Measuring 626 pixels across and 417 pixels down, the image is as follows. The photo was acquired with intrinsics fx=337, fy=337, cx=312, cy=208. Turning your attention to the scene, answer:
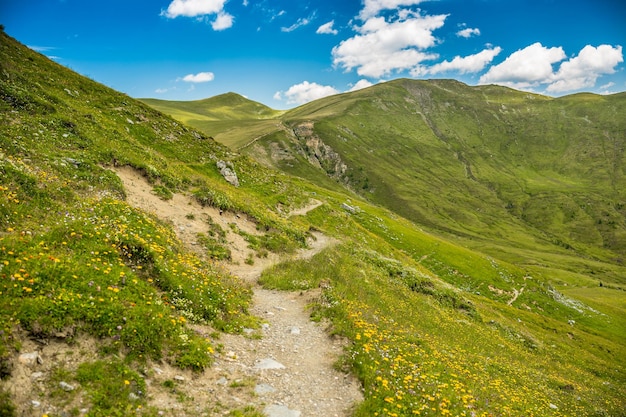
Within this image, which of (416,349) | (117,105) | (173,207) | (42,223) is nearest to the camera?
(42,223)

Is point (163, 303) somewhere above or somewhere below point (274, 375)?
above

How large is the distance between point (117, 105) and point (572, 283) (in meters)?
228

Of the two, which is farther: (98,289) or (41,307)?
(98,289)

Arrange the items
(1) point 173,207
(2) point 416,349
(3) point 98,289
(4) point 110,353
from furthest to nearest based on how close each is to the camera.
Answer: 1. (1) point 173,207
2. (2) point 416,349
3. (3) point 98,289
4. (4) point 110,353

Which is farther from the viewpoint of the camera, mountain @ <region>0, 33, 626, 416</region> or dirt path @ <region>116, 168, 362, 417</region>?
dirt path @ <region>116, 168, 362, 417</region>

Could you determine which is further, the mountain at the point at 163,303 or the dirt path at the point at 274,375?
the dirt path at the point at 274,375

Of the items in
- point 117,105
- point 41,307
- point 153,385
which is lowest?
point 153,385

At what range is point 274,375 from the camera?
1265 cm

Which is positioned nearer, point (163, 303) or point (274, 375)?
Answer: point (274, 375)

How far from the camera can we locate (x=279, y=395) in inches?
454

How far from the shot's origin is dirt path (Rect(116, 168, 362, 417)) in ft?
33.8

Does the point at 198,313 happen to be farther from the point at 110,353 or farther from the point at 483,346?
the point at 483,346

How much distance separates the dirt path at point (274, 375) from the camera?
10.3 metres

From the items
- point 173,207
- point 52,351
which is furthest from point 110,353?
point 173,207
